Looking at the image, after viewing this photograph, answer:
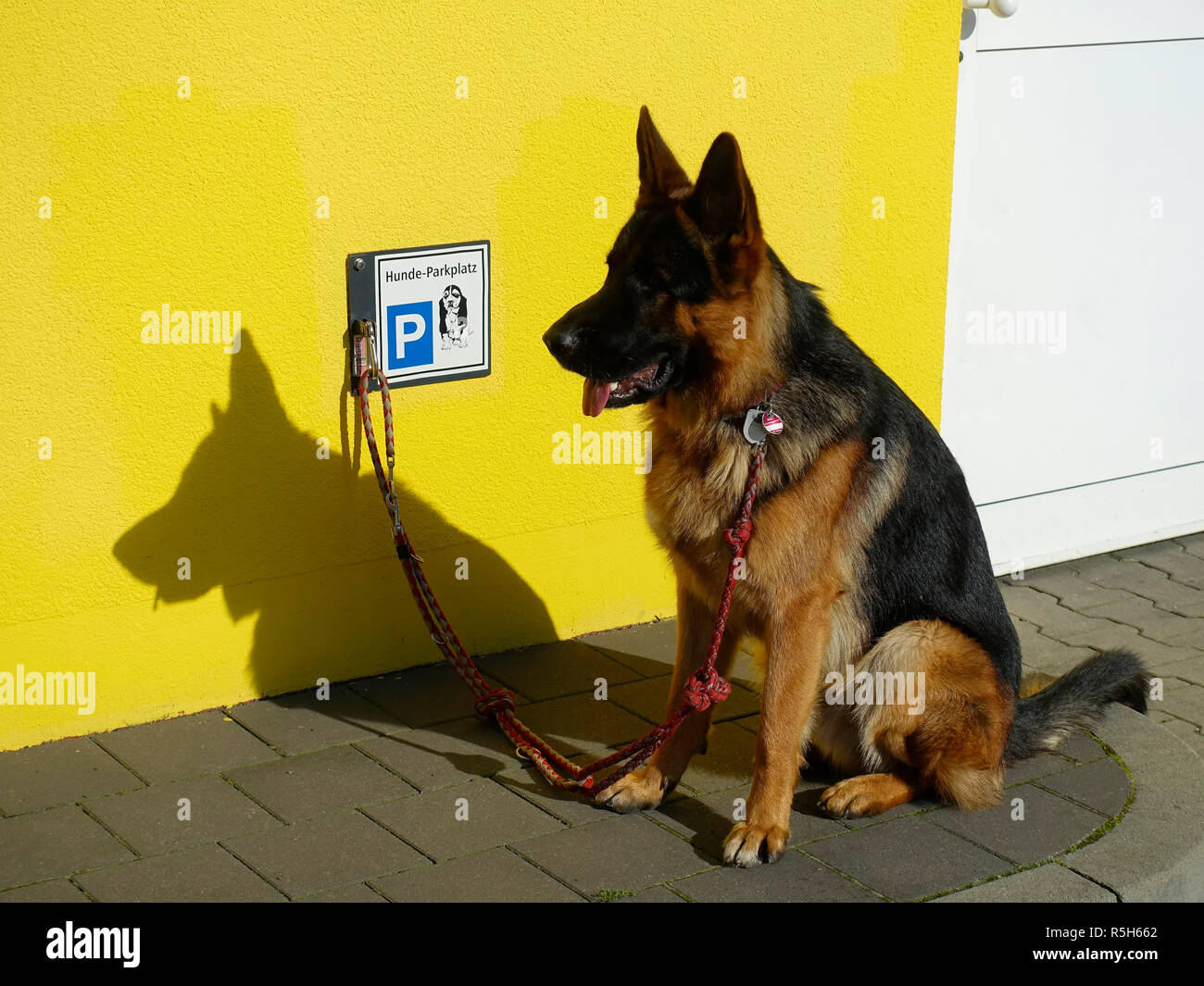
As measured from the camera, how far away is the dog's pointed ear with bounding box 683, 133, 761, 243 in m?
3.58

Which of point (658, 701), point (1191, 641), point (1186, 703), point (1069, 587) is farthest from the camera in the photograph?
point (1069, 587)

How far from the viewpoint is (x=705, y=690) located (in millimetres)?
4129

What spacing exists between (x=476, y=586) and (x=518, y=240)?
1.39 meters

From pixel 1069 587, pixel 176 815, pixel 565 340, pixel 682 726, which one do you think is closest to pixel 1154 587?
pixel 1069 587

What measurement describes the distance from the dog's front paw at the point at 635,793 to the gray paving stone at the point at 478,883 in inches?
16.5

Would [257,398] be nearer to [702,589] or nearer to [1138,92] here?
[702,589]

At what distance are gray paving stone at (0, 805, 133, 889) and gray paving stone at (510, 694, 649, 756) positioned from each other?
1513mm

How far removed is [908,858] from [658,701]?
1318 millimetres

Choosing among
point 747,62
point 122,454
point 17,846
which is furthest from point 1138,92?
point 17,846

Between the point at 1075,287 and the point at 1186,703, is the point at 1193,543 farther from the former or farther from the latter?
the point at 1186,703

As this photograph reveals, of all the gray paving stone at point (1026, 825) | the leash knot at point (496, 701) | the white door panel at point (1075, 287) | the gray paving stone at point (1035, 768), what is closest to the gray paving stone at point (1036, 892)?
the gray paving stone at point (1026, 825)

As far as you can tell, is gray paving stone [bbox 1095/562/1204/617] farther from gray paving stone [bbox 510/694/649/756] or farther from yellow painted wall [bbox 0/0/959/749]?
gray paving stone [bbox 510/694/649/756]

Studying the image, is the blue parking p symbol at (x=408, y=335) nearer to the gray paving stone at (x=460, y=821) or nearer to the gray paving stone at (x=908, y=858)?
the gray paving stone at (x=460, y=821)
